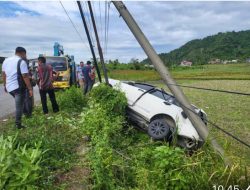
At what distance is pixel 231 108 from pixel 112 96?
293 inches

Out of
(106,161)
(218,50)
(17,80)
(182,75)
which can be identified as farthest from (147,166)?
(218,50)

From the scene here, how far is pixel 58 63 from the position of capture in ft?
81.8

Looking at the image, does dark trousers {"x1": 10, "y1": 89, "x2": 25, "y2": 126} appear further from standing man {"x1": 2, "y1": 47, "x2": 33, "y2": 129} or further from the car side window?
the car side window

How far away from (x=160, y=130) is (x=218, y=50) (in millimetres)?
88039

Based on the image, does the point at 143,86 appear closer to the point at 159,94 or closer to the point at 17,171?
the point at 159,94

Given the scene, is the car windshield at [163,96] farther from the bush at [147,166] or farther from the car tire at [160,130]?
the bush at [147,166]

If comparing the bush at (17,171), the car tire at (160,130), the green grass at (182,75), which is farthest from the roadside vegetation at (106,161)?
the green grass at (182,75)

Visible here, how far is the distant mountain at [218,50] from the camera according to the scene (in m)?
89.2

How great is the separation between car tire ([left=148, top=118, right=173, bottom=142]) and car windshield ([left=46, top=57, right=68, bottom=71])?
55.8ft

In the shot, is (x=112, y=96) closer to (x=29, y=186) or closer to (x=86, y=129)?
(x=86, y=129)

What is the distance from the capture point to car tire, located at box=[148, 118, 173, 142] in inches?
326

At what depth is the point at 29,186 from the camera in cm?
455

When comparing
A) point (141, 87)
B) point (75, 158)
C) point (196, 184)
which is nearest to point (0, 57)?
point (141, 87)

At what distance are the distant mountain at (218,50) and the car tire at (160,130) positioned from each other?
7783 centimetres
